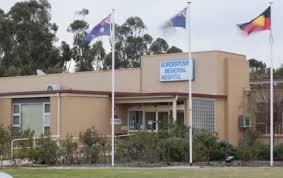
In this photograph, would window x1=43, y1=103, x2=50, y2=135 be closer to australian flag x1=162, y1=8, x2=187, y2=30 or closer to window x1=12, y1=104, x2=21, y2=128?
window x1=12, y1=104, x2=21, y2=128

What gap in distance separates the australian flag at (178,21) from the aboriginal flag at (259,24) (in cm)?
216

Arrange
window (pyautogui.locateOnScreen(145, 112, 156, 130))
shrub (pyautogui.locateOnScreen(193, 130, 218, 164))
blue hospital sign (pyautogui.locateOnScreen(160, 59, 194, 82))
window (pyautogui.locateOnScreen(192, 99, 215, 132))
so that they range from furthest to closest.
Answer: blue hospital sign (pyautogui.locateOnScreen(160, 59, 194, 82)), window (pyautogui.locateOnScreen(145, 112, 156, 130)), window (pyautogui.locateOnScreen(192, 99, 215, 132)), shrub (pyautogui.locateOnScreen(193, 130, 218, 164))

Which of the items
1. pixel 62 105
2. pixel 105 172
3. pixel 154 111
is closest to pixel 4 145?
pixel 62 105

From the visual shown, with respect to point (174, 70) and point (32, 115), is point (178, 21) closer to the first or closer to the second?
point (174, 70)

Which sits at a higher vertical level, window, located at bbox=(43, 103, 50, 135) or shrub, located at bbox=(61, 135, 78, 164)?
window, located at bbox=(43, 103, 50, 135)

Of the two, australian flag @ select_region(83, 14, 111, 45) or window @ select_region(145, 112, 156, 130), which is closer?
australian flag @ select_region(83, 14, 111, 45)

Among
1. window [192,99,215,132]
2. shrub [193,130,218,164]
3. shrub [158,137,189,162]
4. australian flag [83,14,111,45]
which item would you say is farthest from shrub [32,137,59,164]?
window [192,99,215,132]

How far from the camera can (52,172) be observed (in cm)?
2197

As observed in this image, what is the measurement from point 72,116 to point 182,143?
779cm

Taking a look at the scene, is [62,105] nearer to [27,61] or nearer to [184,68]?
[184,68]

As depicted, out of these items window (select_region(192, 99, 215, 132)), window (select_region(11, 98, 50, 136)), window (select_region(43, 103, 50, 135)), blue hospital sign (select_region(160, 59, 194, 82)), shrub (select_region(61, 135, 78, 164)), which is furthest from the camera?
blue hospital sign (select_region(160, 59, 194, 82))

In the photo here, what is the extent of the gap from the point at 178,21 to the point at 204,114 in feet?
31.8

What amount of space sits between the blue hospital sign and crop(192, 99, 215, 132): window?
1.85 metres

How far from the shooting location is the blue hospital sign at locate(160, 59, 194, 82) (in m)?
37.5
